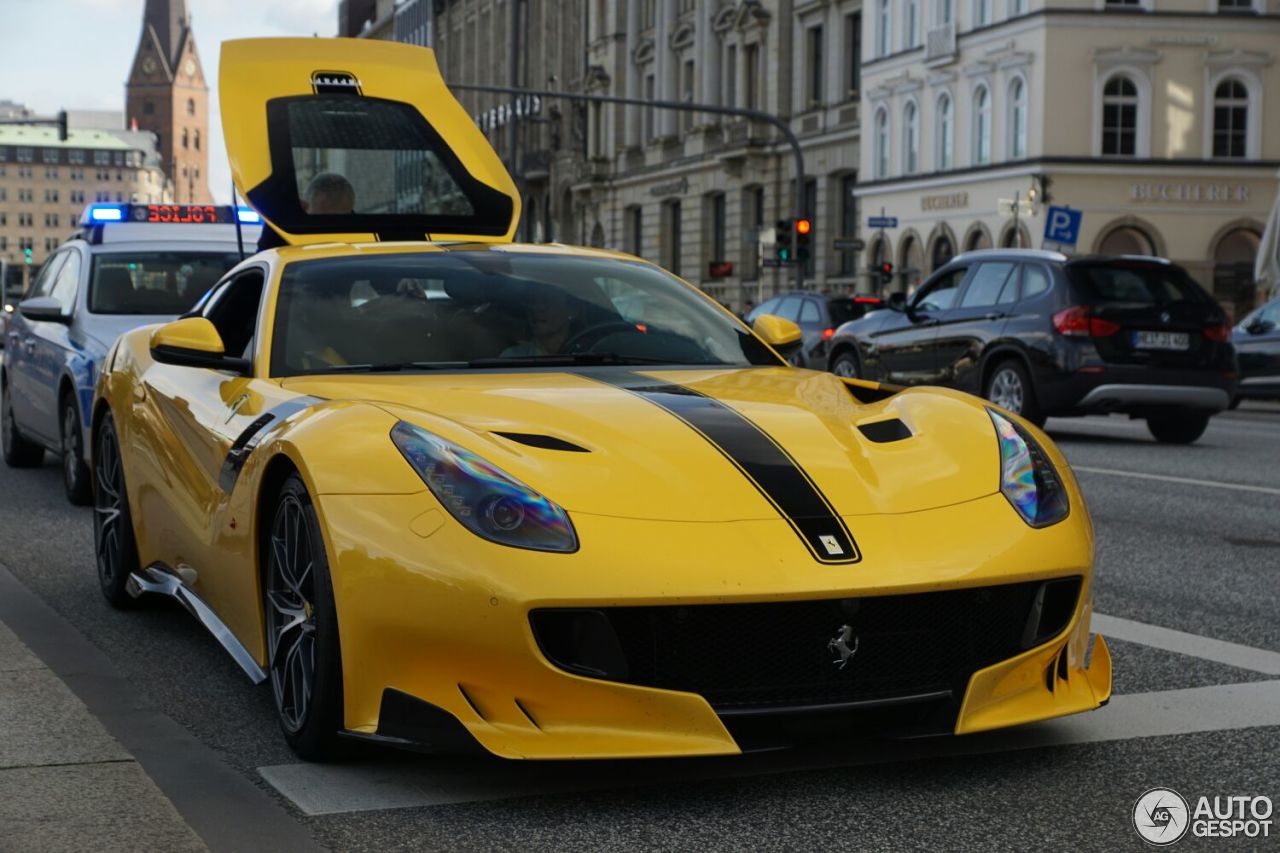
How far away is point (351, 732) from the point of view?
13.7ft

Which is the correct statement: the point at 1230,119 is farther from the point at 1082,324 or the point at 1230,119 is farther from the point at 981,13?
the point at 1082,324

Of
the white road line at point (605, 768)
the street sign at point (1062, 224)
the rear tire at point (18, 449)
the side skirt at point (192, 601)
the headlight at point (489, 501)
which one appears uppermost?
the street sign at point (1062, 224)

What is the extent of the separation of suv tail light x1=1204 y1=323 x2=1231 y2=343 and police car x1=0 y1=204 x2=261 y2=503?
8.45 meters

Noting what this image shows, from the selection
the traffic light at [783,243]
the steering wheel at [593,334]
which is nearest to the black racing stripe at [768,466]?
the steering wheel at [593,334]

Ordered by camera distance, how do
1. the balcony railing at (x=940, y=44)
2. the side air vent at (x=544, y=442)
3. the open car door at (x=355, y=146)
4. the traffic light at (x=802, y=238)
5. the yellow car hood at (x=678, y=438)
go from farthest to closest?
the balcony railing at (x=940, y=44)
the traffic light at (x=802, y=238)
the open car door at (x=355, y=146)
the side air vent at (x=544, y=442)
the yellow car hood at (x=678, y=438)

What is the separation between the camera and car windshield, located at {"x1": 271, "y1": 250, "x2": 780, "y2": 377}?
5.45 m

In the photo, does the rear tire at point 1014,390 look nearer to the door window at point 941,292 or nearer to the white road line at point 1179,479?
the door window at point 941,292

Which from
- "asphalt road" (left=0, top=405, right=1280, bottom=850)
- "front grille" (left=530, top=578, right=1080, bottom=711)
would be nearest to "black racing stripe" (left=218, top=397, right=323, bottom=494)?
"asphalt road" (left=0, top=405, right=1280, bottom=850)

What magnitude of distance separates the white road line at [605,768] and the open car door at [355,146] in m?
3.61

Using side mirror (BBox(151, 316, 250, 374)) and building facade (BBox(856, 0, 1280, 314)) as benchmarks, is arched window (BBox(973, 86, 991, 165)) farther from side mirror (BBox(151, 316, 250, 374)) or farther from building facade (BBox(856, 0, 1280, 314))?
side mirror (BBox(151, 316, 250, 374))

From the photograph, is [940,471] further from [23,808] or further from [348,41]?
[348,41]

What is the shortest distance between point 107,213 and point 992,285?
8.00 m

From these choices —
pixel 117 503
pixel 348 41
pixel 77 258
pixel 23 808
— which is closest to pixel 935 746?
pixel 23 808

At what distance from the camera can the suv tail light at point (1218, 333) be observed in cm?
1653
